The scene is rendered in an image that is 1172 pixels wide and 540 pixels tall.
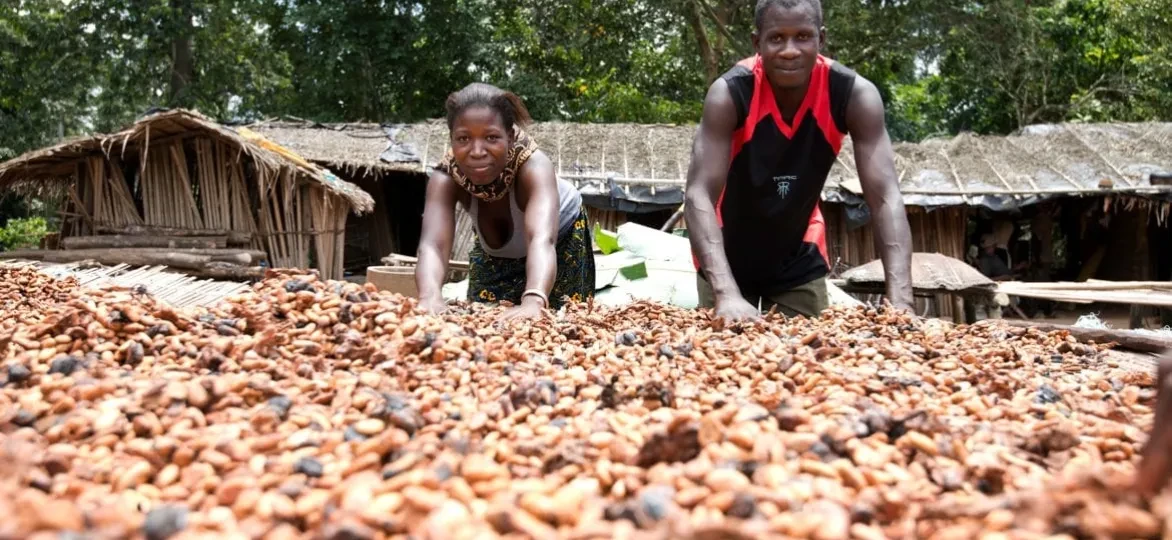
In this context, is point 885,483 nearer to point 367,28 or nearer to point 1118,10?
point 1118,10

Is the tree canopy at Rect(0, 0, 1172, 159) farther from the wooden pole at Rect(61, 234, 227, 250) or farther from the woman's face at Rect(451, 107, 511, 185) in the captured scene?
the woman's face at Rect(451, 107, 511, 185)

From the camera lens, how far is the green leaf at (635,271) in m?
4.49

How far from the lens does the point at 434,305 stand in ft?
8.25

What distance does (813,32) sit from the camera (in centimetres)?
258

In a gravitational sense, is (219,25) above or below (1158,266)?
above

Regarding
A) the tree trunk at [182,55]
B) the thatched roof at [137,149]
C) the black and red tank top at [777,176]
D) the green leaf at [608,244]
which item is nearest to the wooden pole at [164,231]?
the thatched roof at [137,149]

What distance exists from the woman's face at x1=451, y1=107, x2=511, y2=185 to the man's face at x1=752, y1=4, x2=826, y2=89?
81 centimetres

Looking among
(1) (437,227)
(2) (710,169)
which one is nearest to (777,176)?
(2) (710,169)

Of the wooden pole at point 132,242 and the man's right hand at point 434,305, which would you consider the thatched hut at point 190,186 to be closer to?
the wooden pole at point 132,242

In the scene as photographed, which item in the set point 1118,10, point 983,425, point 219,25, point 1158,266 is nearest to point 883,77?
point 1118,10

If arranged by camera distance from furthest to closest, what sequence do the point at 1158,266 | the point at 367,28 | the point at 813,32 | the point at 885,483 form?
1. the point at 367,28
2. the point at 1158,266
3. the point at 813,32
4. the point at 885,483

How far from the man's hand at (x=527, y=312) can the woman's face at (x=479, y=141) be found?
495mm

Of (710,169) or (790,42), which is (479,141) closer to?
(710,169)

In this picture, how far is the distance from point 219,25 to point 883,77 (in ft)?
37.3
